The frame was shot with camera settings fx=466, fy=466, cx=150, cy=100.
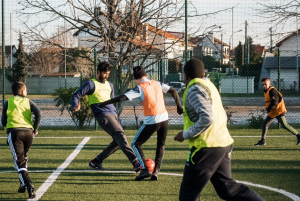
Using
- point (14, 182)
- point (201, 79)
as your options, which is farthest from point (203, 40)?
point (201, 79)

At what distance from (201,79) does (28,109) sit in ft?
10.4

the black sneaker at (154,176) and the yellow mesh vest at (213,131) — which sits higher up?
the yellow mesh vest at (213,131)

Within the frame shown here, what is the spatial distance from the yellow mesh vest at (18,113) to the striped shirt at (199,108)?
3049 mm

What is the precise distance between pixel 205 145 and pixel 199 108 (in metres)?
0.39

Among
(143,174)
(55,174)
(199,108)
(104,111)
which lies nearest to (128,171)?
(143,174)

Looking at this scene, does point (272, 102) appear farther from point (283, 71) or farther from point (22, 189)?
point (283, 71)

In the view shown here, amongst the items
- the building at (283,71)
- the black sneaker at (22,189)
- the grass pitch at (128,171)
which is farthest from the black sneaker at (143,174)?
the building at (283,71)

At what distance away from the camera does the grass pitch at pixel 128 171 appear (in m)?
6.75

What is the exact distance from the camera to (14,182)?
763 cm

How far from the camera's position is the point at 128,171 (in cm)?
854

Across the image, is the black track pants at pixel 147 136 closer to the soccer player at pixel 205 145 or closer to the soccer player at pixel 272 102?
the soccer player at pixel 205 145

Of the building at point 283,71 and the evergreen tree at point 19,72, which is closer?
the evergreen tree at point 19,72

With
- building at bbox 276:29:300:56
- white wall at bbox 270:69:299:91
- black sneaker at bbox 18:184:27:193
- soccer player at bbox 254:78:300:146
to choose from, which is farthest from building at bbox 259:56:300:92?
black sneaker at bbox 18:184:27:193

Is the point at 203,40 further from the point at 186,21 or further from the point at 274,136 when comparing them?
the point at 274,136
